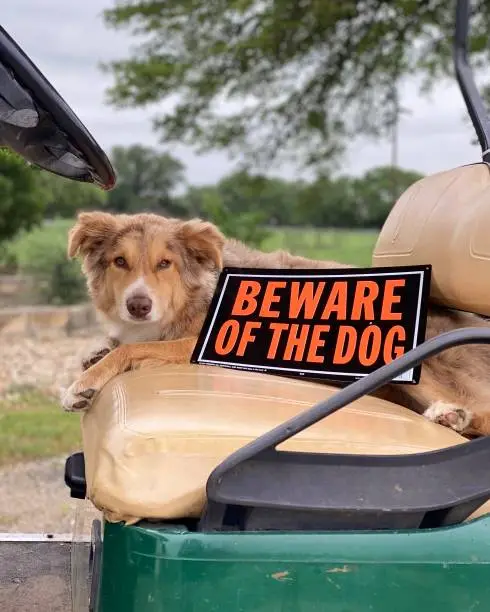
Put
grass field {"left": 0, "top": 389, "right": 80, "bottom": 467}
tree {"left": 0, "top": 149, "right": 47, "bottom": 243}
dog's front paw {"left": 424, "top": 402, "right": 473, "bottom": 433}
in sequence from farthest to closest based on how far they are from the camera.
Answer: tree {"left": 0, "top": 149, "right": 47, "bottom": 243} → grass field {"left": 0, "top": 389, "right": 80, "bottom": 467} → dog's front paw {"left": 424, "top": 402, "right": 473, "bottom": 433}

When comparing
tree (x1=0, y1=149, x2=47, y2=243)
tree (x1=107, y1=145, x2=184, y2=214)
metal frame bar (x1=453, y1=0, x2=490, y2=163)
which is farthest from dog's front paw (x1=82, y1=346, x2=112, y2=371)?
tree (x1=107, y1=145, x2=184, y2=214)

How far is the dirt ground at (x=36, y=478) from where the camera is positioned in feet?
13.4

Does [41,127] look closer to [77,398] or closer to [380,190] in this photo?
[77,398]

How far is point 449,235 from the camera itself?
7.40ft

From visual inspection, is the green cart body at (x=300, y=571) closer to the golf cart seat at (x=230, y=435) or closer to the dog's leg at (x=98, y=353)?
the golf cart seat at (x=230, y=435)

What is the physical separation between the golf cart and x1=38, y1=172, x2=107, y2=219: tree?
6.73 metres

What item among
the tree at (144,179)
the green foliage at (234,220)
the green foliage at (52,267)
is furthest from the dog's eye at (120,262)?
the green foliage at (52,267)

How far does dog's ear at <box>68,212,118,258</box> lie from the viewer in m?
2.67

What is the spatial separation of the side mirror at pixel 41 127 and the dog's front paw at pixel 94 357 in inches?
36.2

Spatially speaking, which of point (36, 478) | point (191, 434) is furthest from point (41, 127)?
point (36, 478)

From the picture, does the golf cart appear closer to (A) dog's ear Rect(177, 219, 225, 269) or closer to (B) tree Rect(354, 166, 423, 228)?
(A) dog's ear Rect(177, 219, 225, 269)

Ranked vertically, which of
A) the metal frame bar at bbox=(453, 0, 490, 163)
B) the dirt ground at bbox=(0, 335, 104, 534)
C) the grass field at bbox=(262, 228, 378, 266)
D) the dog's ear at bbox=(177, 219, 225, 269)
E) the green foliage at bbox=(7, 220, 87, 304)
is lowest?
the dirt ground at bbox=(0, 335, 104, 534)

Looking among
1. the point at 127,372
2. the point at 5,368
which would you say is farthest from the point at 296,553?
the point at 5,368

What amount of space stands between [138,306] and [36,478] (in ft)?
8.12
